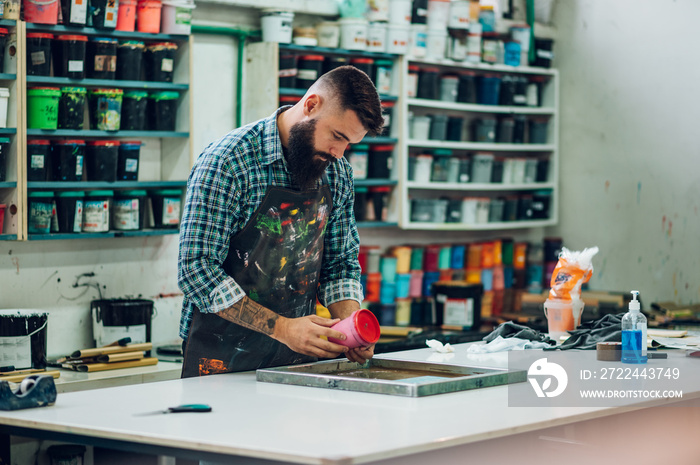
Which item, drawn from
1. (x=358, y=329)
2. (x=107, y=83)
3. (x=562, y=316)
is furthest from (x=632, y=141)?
(x=358, y=329)

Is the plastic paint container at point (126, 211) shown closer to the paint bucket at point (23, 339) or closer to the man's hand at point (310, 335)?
the paint bucket at point (23, 339)

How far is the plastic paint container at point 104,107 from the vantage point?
14.5 feet

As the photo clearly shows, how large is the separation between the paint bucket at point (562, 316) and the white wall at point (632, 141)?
2.81 meters

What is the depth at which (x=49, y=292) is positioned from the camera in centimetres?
454

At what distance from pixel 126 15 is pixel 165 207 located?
0.93 m

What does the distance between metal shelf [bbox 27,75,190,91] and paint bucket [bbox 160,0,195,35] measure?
0.26 m

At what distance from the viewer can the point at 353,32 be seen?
210 inches

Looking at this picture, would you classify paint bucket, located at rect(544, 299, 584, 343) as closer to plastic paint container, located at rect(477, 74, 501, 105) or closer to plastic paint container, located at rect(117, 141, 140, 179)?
plastic paint container, located at rect(117, 141, 140, 179)

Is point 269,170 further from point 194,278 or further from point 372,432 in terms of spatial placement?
point 372,432

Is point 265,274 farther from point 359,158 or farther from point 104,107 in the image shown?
point 359,158

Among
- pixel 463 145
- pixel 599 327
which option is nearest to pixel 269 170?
pixel 599 327

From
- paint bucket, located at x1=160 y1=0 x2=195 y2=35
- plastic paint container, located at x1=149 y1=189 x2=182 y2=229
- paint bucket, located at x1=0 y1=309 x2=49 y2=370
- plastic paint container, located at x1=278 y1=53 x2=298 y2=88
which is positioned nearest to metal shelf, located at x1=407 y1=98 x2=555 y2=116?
plastic paint container, located at x1=278 y1=53 x2=298 y2=88

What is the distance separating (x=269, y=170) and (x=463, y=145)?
10.9 feet

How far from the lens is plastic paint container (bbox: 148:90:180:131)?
→ 4605 mm
